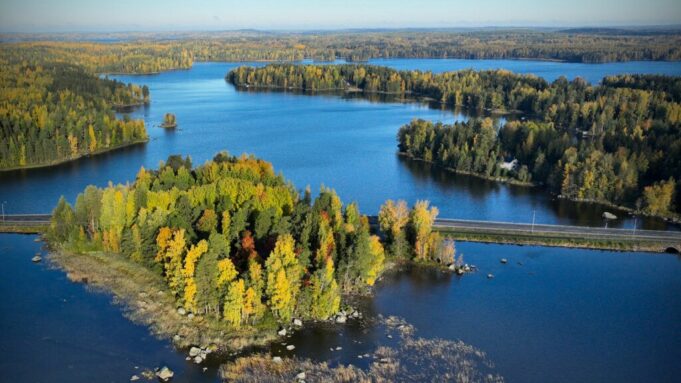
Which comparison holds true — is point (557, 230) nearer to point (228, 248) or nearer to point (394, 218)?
point (394, 218)

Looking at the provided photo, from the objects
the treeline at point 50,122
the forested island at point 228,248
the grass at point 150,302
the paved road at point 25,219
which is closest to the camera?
the grass at point 150,302

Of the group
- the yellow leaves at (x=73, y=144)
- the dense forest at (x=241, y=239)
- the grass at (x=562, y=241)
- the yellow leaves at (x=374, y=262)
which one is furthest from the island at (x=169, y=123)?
the yellow leaves at (x=374, y=262)

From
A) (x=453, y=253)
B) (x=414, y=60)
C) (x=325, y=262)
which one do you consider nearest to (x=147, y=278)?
(x=325, y=262)

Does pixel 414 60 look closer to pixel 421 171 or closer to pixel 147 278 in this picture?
pixel 421 171

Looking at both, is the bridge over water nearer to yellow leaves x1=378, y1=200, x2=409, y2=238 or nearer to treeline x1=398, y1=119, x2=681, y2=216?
yellow leaves x1=378, y1=200, x2=409, y2=238

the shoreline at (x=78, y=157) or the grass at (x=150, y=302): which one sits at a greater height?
the shoreline at (x=78, y=157)

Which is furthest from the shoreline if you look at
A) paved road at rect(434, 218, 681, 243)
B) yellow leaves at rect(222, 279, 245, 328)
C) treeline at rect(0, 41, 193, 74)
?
paved road at rect(434, 218, 681, 243)

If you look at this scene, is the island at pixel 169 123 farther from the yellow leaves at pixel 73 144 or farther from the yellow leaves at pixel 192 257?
the yellow leaves at pixel 192 257
